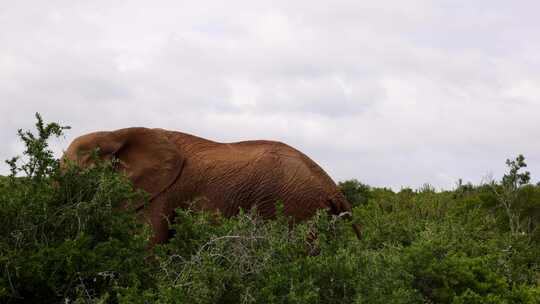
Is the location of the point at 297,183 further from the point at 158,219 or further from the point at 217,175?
the point at 158,219

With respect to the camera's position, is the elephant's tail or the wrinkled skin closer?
the wrinkled skin

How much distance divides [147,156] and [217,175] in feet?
3.28

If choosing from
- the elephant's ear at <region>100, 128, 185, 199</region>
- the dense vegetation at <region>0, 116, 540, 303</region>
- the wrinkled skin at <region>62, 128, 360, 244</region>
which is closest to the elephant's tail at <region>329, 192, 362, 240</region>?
the wrinkled skin at <region>62, 128, 360, 244</region>

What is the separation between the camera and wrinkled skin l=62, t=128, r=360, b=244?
36.6 ft

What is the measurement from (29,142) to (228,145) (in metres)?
5.05

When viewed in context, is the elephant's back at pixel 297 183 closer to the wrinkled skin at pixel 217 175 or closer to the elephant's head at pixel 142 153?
the wrinkled skin at pixel 217 175

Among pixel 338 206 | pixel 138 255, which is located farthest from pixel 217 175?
pixel 138 255

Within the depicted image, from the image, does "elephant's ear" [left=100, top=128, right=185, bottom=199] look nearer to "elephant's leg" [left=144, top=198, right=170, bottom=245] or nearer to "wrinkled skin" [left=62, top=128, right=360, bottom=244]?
"wrinkled skin" [left=62, top=128, right=360, bottom=244]

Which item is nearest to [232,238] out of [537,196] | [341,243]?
[341,243]

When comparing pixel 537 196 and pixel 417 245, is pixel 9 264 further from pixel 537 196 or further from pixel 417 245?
pixel 537 196

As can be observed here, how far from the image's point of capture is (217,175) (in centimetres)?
1141

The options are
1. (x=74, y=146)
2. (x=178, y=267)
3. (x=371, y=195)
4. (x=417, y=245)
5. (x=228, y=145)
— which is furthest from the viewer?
(x=371, y=195)

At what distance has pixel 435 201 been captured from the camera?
23.1 meters

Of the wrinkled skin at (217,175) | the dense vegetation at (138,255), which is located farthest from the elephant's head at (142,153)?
the dense vegetation at (138,255)
